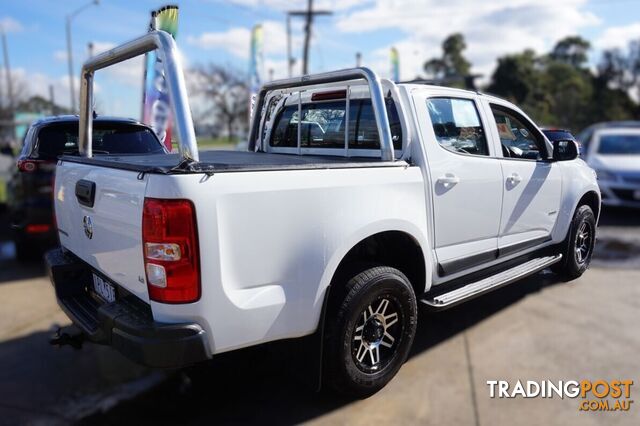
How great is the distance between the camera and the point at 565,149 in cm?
320

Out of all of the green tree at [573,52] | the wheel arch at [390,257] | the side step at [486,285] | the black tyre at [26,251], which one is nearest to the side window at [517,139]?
the side step at [486,285]

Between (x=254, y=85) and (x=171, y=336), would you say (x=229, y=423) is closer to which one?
(x=171, y=336)

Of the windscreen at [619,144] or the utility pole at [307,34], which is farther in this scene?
the utility pole at [307,34]

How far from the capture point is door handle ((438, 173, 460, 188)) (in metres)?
2.99

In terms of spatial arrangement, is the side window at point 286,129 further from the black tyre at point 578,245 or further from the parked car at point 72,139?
the black tyre at point 578,245

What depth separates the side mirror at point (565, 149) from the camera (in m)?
3.18

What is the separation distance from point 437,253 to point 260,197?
1348mm

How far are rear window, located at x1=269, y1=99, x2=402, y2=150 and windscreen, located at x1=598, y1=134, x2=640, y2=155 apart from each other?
28.9 feet

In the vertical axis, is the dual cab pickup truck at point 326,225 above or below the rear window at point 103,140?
below

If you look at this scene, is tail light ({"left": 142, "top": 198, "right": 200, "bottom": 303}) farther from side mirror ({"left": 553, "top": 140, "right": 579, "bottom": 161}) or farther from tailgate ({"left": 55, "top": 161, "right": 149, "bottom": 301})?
side mirror ({"left": 553, "top": 140, "right": 579, "bottom": 161})

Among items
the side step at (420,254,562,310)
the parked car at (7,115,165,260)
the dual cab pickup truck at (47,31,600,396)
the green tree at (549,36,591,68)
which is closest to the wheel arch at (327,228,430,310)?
the dual cab pickup truck at (47,31,600,396)

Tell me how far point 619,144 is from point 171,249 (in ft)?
36.7

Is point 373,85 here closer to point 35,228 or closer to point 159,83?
point 159,83

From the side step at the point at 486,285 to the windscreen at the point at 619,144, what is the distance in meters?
8.51
